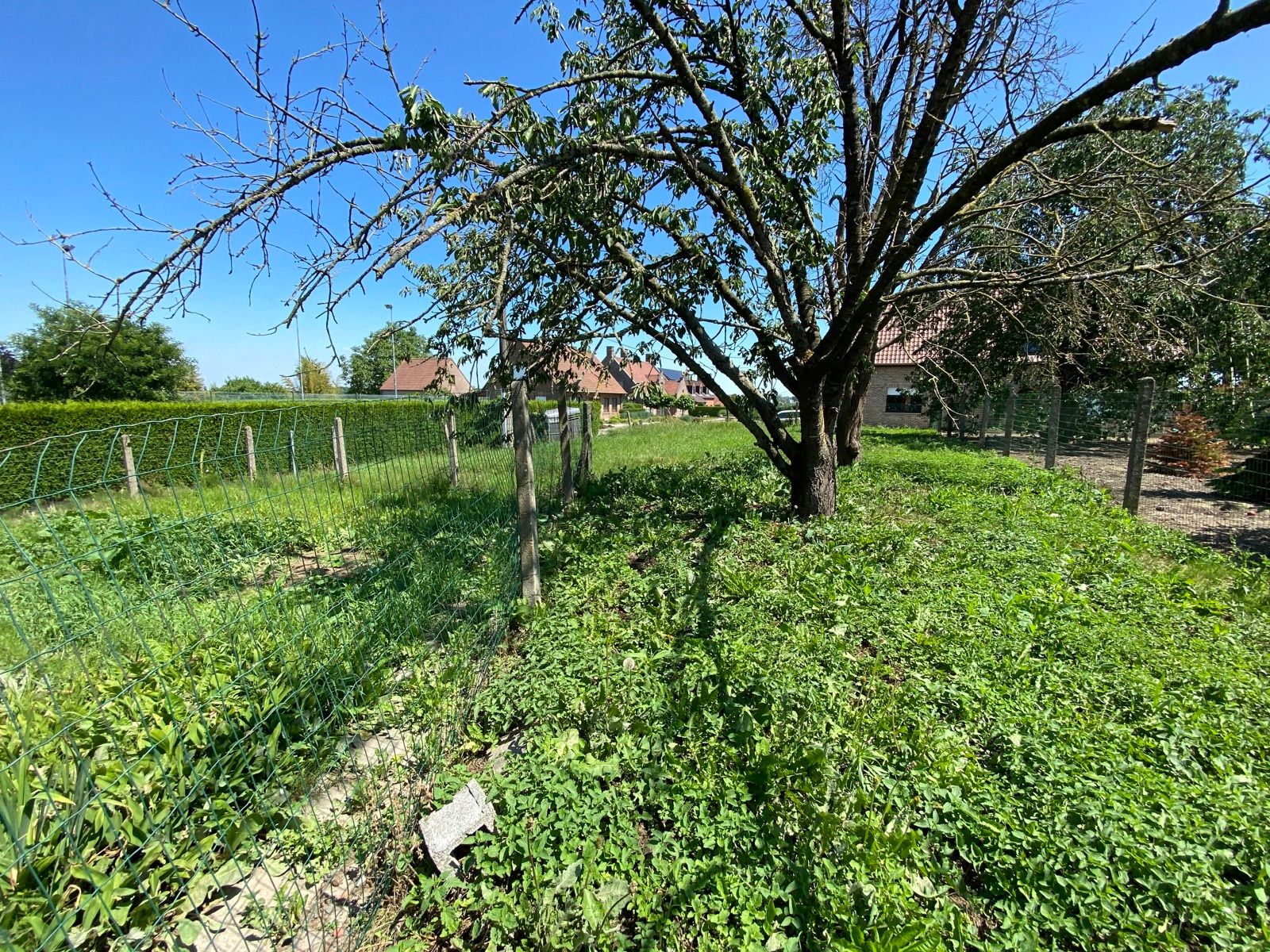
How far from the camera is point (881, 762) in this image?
2434 millimetres

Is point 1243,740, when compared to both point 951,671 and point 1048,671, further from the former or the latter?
point 951,671

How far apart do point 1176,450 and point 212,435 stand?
20.3 meters

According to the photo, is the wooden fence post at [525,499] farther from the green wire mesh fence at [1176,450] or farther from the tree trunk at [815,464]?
the green wire mesh fence at [1176,450]

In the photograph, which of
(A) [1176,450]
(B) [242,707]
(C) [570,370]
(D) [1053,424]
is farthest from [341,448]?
(A) [1176,450]

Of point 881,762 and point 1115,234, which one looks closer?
point 881,762

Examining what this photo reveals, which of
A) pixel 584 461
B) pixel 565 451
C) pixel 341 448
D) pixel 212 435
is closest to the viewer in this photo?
pixel 341 448

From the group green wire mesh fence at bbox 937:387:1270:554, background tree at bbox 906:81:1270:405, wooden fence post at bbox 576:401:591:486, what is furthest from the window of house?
wooden fence post at bbox 576:401:591:486

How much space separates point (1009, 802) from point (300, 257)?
387 centimetres

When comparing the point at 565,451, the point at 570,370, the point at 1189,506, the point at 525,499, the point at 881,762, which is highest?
the point at 570,370

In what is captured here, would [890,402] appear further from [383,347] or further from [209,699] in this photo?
[209,699]

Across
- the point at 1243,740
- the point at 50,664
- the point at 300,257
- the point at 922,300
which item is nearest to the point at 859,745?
the point at 1243,740

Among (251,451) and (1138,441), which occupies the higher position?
(251,451)

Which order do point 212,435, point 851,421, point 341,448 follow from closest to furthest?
1. point 341,448
2. point 851,421
3. point 212,435

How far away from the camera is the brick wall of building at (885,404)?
26.6 m
